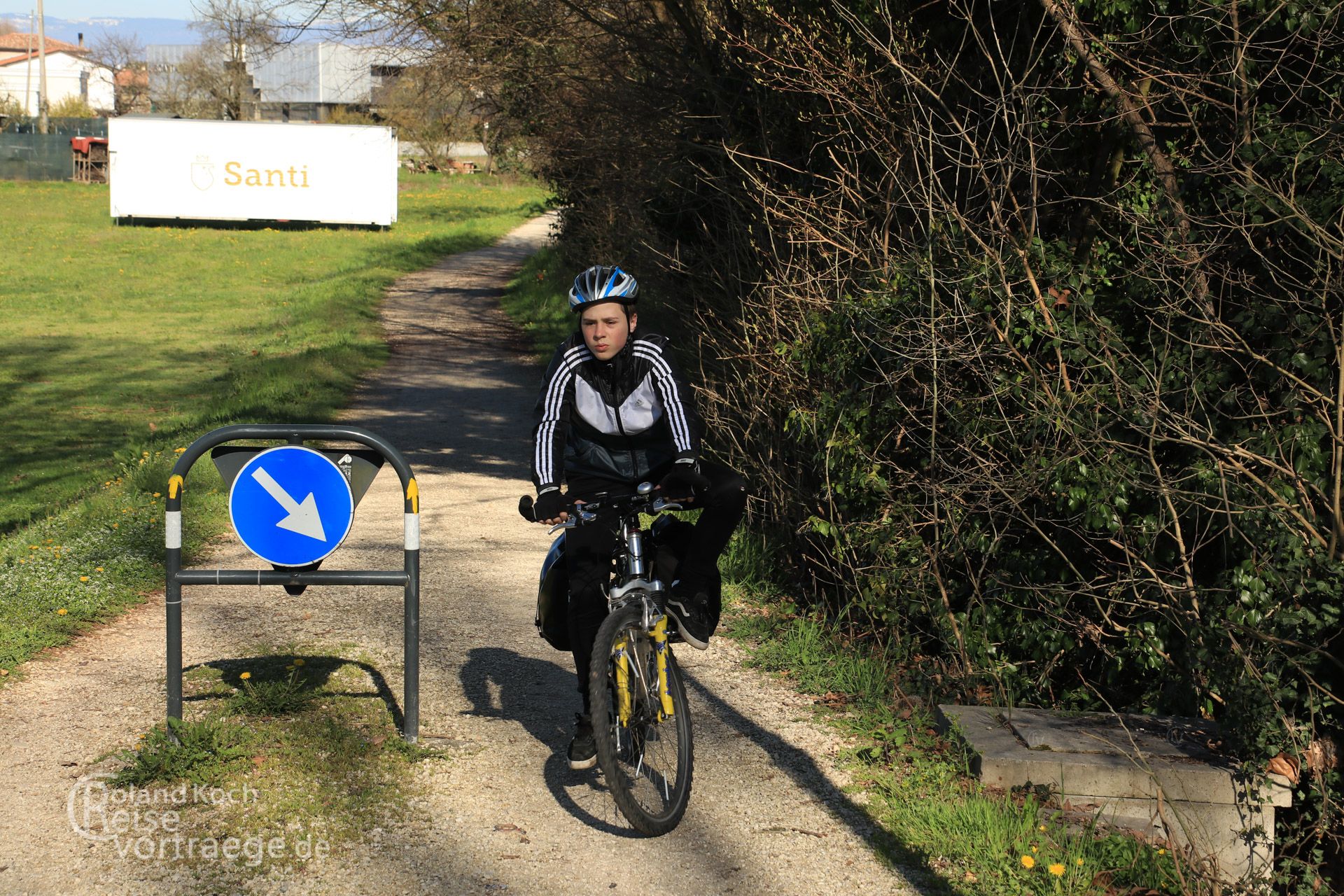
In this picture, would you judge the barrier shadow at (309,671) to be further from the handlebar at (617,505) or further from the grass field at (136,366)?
the handlebar at (617,505)

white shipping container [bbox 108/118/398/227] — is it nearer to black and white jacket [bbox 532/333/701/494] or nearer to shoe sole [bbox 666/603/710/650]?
black and white jacket [bbox 532/333/701/494]

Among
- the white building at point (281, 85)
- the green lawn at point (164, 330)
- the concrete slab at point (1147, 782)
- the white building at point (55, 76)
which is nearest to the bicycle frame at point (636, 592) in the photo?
the concrete slab at point (1147, 782)

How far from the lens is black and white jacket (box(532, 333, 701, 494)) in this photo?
15.0 ft

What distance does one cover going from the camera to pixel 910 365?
5.91m

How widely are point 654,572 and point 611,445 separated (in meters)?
0.50

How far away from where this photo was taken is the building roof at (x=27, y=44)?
13400cm

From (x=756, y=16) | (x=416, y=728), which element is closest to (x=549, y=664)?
(x=416, y=728)

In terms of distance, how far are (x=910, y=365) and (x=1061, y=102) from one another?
1.89 m

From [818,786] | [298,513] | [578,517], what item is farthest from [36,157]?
[818,786]

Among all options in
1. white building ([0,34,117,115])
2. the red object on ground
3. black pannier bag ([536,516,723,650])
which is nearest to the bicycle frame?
black pannier bag ([536,516,723,650])

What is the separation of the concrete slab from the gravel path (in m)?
0.65

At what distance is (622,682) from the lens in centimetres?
434

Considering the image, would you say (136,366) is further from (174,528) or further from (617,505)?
(617,505)

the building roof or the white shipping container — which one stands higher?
the building roof
